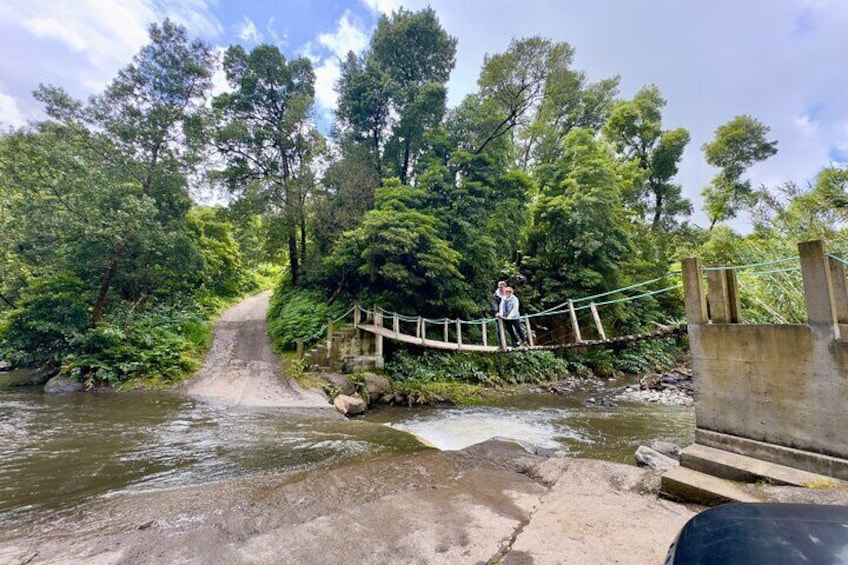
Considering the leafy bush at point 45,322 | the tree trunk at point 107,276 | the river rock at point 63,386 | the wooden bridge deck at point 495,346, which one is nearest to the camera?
the wooden bridge deck at point 495,346

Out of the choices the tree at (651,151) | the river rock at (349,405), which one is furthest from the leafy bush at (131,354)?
the tree at (651,151)

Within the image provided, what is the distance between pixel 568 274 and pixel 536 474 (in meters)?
10.9

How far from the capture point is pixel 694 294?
3.74m

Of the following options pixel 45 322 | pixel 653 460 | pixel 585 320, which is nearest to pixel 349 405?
pixel 653 460

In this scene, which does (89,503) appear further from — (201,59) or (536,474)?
(201,59)

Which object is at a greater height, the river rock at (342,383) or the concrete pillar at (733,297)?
the concrete pillar at (733,297)

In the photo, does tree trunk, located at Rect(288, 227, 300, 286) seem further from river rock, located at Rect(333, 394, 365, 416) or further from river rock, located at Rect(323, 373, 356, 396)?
river rock, located at Rect(333, 394, 365, 416)

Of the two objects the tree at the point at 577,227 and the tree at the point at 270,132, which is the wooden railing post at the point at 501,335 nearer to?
the tree at the point at 577,227

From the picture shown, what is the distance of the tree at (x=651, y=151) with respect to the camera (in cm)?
1700

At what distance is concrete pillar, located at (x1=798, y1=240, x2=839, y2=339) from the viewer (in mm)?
2893

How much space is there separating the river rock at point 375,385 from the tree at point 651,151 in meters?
15.0

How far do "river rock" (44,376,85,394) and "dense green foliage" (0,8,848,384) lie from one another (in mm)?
335

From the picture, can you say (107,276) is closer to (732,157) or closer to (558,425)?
(558,425)

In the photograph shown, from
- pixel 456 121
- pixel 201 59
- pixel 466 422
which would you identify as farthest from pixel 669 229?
pixel 201 59
